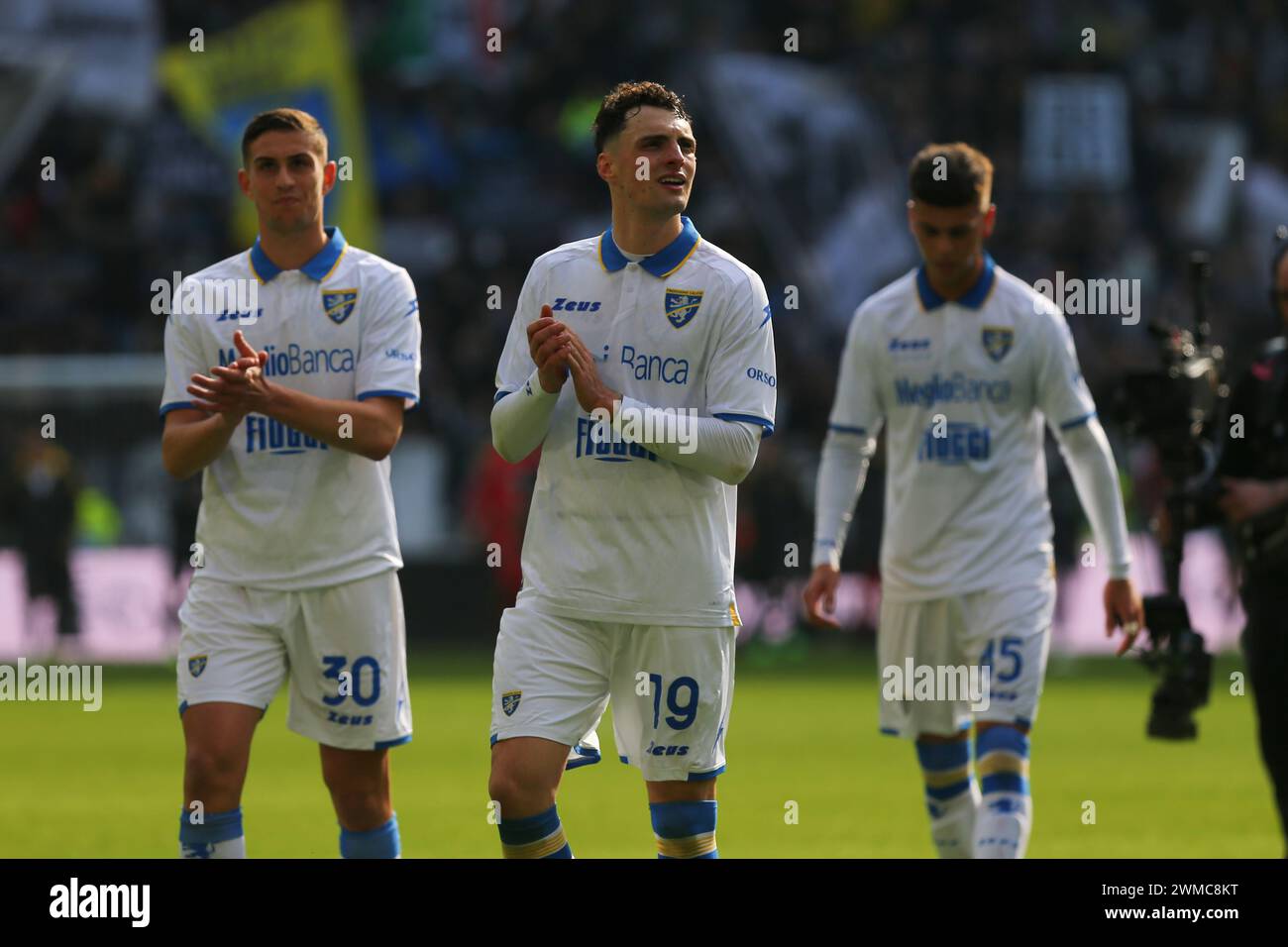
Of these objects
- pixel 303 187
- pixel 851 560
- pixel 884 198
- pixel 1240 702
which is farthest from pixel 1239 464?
pixel 884 198

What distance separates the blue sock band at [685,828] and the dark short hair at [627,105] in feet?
5.96

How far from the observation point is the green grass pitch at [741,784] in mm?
8773

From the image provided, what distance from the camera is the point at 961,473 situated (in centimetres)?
698

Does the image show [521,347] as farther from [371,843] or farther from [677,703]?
[371,843]

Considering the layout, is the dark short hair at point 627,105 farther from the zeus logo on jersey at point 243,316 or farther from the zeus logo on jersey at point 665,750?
the zeus logo on jersey at point 665,750

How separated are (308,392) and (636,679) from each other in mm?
1429

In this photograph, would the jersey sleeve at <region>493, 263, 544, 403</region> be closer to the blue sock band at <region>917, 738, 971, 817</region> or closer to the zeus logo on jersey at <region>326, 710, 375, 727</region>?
the zeus logo on jersey at <region>326, 710, 375, 727</region>

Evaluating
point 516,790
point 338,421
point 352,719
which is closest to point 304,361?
point 338,421

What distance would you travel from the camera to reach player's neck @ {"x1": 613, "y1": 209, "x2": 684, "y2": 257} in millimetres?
5750

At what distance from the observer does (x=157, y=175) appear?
23719 mm

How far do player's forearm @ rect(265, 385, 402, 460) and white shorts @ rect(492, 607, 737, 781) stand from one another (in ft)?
2.53

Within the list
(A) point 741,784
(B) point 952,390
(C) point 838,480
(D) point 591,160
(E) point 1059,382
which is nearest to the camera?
(E) point 1059,382

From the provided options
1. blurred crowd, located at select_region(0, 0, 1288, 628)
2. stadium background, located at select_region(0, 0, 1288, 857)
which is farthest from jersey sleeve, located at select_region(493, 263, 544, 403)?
blurred crowd, located at select_region(0, 0, 1288, 628)

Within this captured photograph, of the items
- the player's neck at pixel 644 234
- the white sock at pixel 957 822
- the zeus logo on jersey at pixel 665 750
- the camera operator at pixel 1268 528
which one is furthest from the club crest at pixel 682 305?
the white sock at pixel 957 822
